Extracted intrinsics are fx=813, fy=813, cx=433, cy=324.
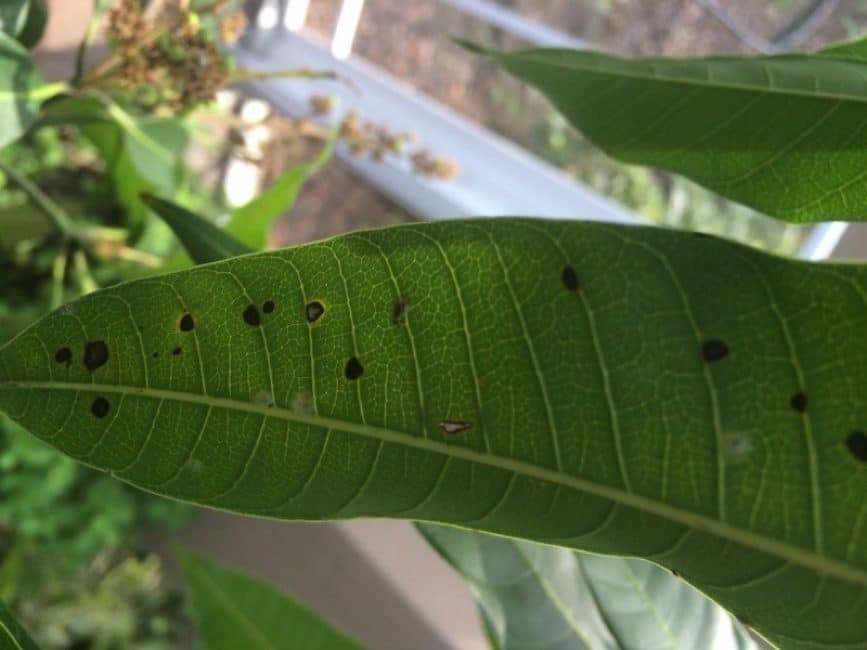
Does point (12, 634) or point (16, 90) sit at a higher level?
point (16, 90)

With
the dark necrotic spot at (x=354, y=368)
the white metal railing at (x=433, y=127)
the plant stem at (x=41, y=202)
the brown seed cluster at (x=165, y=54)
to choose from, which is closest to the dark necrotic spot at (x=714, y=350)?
the dark necrotic spot at (x=354, y=368)

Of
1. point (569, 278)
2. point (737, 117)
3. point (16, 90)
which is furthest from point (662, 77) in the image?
point (16, 90)

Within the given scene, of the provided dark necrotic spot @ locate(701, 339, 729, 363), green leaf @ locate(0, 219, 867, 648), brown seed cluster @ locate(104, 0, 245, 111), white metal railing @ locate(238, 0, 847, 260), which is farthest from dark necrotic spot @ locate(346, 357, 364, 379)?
white metal railing @ locate(238, 0, 847, 260)

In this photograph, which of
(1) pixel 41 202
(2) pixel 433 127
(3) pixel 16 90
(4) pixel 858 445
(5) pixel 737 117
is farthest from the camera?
(2) pixel 433 127

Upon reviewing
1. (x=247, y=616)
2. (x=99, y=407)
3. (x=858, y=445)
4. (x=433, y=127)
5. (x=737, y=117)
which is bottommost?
(x=247, y=616)

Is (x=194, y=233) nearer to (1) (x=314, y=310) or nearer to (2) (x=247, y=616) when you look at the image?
(1) (x=314, y=310)

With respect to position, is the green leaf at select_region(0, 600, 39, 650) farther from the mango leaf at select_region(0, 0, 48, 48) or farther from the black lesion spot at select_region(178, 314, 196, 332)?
the mango leaf at select_region(0, 0, 48, 48)

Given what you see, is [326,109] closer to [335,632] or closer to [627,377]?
[335,632]
